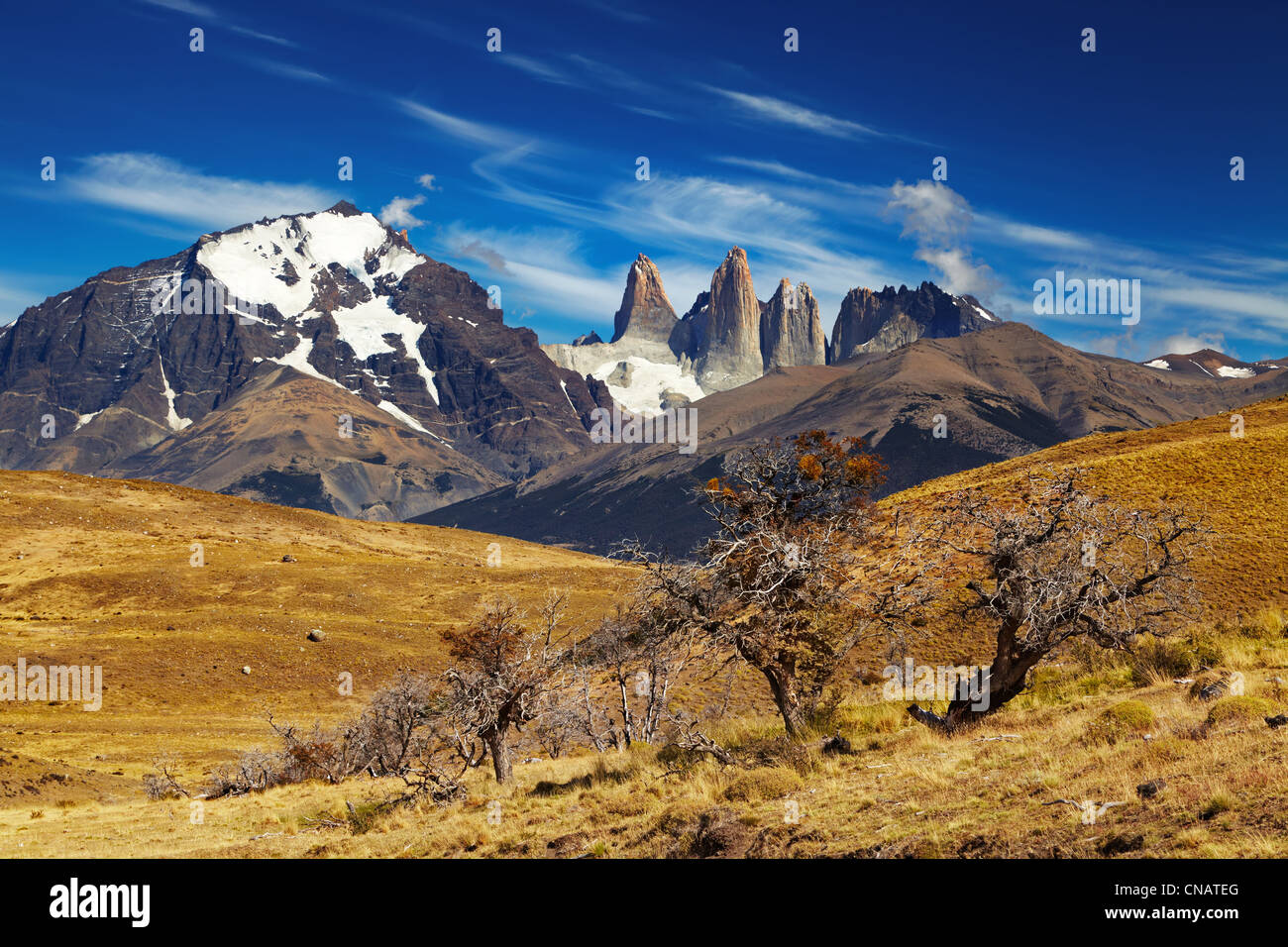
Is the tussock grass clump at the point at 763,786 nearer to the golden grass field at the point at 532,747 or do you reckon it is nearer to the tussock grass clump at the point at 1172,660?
the golden grass field at the point at 532,747

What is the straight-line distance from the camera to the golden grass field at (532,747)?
12.5m

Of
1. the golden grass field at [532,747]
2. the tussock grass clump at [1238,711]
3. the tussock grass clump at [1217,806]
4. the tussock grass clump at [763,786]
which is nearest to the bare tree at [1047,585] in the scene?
the golden grass field at [532,747]

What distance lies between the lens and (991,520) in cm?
1986

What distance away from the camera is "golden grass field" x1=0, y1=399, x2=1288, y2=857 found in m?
12.5

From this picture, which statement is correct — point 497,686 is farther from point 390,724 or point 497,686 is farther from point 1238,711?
point 1238,711

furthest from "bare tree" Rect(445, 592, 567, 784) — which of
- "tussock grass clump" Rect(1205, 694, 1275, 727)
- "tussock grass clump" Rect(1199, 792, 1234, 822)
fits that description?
"tussock grass clump" Rect(1199, 792, 1234, 822)

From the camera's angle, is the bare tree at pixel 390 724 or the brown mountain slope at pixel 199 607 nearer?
the bare tree at pixel 390 724

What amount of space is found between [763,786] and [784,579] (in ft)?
17.0

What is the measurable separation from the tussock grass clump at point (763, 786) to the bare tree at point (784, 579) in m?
4.33

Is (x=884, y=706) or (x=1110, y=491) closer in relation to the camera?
(x=884, y=706)

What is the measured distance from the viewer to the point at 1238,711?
1430cm
